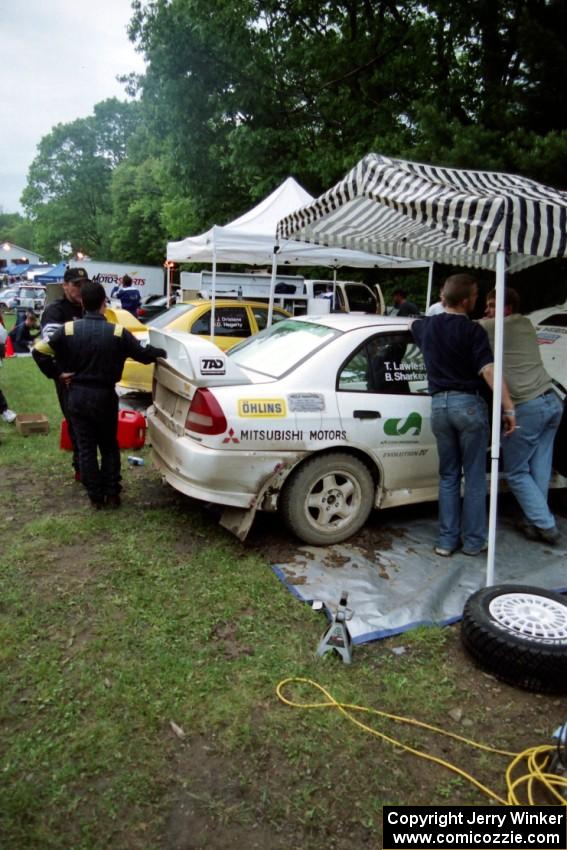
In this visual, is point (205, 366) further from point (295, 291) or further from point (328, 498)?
point (295, 291)

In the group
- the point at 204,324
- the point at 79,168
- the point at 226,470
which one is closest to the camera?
the point at 226,470

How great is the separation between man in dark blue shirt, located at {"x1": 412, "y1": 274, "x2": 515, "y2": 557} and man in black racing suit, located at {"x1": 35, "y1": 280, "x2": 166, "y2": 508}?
2082 mm

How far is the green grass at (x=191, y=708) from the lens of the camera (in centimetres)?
209

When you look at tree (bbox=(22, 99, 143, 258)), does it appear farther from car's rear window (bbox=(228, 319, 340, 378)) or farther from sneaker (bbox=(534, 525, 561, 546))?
sneaker (bbox=(534, 525, 561, 546))

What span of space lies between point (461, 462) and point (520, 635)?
1454mm

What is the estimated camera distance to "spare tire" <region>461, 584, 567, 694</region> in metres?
2.78

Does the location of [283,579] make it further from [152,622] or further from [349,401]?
[349,401]

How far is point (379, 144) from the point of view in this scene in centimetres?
1136

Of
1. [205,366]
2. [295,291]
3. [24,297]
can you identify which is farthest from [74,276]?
[24,297]

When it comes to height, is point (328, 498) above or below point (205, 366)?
below

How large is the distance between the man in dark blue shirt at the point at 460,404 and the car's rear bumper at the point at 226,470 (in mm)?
1049

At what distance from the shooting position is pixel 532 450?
437cm

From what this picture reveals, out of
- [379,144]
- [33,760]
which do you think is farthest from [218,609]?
[379,144]

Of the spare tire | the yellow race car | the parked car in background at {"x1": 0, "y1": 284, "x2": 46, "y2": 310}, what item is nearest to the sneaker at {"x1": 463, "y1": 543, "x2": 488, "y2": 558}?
the spare tire
